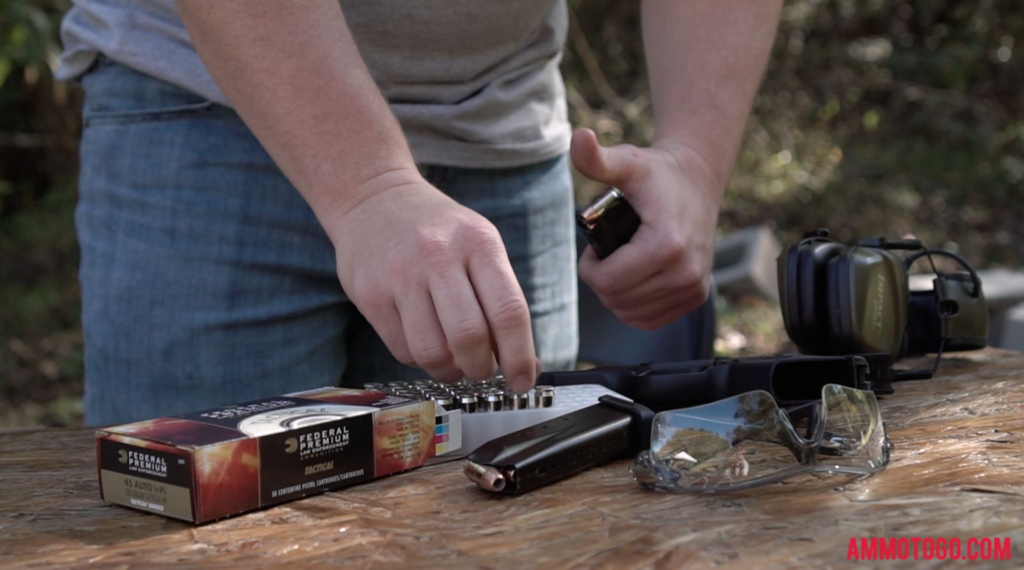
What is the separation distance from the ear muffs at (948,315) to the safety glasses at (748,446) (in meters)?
0.48

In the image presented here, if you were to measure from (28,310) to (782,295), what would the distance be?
→ 3.63 metres

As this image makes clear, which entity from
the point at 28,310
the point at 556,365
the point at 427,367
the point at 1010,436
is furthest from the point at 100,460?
the point at 28,310

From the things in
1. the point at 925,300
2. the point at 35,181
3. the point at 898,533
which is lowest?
the point at 898,533

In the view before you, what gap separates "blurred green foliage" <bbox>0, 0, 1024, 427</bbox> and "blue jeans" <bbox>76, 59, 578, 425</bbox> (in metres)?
2.50

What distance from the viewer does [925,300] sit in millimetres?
1202

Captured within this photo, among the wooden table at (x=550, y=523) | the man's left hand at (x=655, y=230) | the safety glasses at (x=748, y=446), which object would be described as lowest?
the wooden table at (x=550, y=523)

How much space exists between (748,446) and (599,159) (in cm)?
38

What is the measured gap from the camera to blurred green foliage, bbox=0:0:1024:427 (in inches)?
155

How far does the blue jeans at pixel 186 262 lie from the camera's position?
3.73 feet

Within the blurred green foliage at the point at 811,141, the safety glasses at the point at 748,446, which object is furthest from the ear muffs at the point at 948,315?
the blurred green foliage at the point at 811,141

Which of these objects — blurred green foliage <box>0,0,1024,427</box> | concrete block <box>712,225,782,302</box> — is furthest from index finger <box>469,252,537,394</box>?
concrete block <box>712,225,782,302</box>

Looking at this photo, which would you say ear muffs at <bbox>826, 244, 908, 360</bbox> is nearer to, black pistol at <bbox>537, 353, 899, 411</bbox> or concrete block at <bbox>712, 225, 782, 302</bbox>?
black pistol at <bbox>537, 353, 899, 411</bbox>

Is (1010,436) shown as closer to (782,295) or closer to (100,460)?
(782,295)

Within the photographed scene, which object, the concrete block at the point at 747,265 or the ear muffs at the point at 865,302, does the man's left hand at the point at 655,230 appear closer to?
the ear muffs at the point at 865,302
